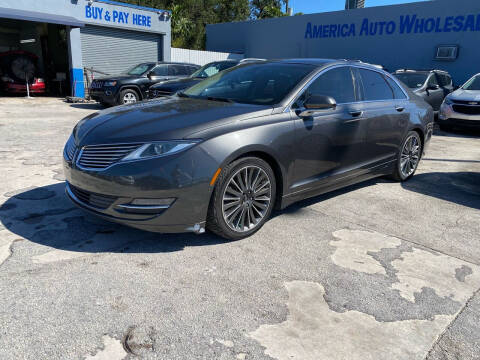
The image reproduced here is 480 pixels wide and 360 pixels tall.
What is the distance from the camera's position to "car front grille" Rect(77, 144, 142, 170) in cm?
305

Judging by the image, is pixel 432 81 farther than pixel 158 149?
Yes

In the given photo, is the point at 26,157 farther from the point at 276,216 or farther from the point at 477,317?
the point at 477,317

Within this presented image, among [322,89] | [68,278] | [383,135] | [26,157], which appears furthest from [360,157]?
[26,157]

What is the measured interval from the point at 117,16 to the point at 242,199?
16.3 m

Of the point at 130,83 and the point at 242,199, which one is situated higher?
the point at 130,83

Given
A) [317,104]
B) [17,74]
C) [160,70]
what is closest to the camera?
[317,104]

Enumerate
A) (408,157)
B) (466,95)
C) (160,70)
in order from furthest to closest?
1. (160,70)
2. (466,95)
3. (408,157)

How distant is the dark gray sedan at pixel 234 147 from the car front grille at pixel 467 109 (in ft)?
21.2

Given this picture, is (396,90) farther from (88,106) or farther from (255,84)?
(88,106)

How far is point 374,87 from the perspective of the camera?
15.8ft

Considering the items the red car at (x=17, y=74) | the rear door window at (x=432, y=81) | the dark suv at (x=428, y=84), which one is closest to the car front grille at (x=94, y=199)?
the dark suv at (x=428, y=84)

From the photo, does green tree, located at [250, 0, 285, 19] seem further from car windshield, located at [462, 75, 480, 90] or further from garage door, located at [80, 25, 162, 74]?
car windshield, located at [462, 75, 480, 90]

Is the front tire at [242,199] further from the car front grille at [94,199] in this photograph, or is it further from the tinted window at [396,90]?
the tinted window at [396,90]

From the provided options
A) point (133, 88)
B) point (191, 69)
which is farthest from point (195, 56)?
point (133, 88)
